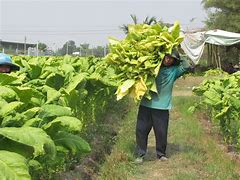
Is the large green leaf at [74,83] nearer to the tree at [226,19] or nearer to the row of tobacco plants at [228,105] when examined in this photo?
the row of tobacco plants at [228,105]

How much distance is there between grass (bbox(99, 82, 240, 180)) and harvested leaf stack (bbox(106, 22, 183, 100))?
92 cm

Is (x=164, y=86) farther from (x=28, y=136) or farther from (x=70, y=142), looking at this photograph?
(x=28, y=136)

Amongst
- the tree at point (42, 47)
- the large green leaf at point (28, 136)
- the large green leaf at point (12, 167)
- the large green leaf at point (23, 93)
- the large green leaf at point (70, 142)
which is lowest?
the tree at point (42, 47)

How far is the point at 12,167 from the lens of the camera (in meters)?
2.60

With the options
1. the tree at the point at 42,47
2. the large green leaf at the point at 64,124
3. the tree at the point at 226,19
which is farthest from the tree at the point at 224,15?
the large green leaf at the point at 64,124

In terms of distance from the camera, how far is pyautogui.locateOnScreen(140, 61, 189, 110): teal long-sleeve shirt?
20.9 feet

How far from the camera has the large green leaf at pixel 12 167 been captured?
→ 254cm

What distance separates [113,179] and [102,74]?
299cm

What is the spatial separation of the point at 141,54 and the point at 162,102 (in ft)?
2.28

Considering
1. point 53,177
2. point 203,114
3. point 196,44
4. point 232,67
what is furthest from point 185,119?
point 232,67

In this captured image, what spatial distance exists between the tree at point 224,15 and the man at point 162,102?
24.9m

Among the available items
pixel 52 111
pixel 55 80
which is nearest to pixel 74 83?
pixel 55 80

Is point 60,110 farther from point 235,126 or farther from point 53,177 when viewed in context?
point 235,126

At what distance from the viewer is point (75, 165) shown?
602 cm
